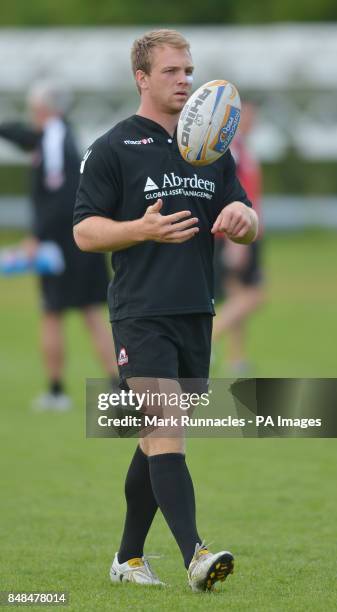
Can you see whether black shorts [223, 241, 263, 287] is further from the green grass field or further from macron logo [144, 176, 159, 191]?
macron logo [144, 176, 159, 191]

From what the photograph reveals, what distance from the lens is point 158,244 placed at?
206 inches

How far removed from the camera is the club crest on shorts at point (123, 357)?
5.23 meters

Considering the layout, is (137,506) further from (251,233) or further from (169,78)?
(169,78)

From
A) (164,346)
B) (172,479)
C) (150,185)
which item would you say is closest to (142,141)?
(150,185)

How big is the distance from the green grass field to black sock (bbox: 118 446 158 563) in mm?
159

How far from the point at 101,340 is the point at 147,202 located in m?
5.32

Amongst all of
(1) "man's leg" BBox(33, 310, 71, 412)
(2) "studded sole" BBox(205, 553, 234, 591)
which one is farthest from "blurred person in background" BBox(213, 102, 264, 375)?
A: (2) "studded sole" BBox(205, 553, 234, 591)

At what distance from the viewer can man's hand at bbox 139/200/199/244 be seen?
4941 mm

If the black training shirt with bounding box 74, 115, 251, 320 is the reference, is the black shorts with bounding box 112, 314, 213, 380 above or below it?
below

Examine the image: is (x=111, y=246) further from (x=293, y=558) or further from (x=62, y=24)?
(x=62, y=24)

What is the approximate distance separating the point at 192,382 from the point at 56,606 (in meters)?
1.04

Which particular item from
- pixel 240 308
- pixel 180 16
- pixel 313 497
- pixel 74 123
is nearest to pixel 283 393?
pixel 313 497

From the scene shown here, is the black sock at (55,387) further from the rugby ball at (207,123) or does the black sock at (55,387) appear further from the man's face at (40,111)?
the rugby ball at (207,123)

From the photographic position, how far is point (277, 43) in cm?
3772
